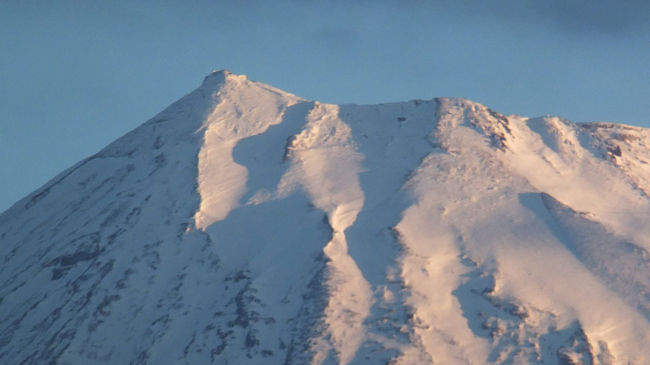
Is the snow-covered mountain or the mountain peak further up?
the mountain peak

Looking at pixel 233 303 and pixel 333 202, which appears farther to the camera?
pixel 333 202

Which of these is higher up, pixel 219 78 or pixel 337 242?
pixel 219 78

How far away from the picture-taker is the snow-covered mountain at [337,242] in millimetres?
46688

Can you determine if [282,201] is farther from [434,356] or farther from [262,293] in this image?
[434,356]

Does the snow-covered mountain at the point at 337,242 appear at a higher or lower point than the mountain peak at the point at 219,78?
lower

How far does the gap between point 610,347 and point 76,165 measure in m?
39.7

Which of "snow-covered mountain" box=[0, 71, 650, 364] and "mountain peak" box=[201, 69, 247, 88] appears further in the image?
"mountain peak" box=[201, 69, 247, 88]

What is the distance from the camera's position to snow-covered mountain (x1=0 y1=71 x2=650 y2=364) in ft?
153

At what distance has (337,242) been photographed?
5206cm

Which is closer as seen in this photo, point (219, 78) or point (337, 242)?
point (337, 242)

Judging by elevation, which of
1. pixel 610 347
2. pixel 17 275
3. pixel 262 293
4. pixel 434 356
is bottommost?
pixel 610 347

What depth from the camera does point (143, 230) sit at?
55.5 meters

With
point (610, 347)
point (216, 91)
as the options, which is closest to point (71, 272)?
point (216, 91)

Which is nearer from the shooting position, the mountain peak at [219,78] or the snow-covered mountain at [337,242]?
the snow-covered mountain at [337,242]
